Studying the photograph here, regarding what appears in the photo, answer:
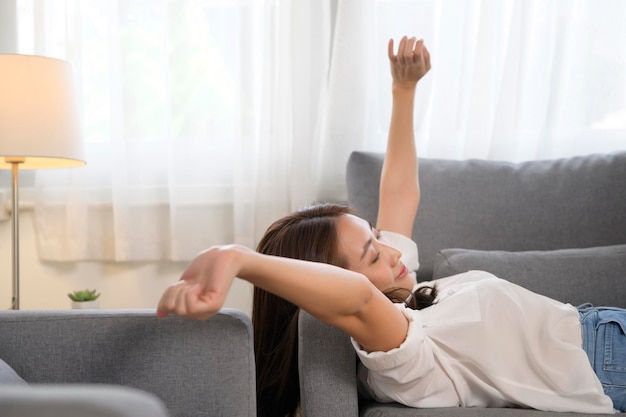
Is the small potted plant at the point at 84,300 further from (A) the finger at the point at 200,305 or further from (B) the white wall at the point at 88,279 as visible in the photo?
(A) the finger at the point at 200,305

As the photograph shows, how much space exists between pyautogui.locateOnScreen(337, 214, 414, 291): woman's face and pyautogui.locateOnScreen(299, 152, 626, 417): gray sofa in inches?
13.4

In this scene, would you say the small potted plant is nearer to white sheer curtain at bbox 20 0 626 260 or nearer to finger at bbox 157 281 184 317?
white sheer curtain at bbox 20 0 626 260

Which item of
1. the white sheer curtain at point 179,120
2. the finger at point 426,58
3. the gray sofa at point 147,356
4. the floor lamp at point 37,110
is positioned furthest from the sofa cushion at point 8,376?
the white sheer curtain at point 179,120

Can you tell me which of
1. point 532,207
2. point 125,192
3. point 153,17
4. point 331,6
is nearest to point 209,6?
point 153,17

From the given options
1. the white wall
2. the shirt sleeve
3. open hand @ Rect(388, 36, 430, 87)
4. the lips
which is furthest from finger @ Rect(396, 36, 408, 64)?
the white wall

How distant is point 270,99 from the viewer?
2.38 meters

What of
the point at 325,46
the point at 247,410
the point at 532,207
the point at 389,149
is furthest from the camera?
the point at 325,46

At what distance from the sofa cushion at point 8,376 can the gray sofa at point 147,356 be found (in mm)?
53

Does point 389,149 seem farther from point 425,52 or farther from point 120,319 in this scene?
point 120,319

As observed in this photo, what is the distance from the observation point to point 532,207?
1955 mm

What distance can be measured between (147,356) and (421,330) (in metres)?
0.46

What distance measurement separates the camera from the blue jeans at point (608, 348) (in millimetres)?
1297

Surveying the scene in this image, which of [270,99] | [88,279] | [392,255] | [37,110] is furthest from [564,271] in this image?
[88,279]

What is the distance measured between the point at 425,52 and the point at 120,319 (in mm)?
909
